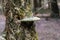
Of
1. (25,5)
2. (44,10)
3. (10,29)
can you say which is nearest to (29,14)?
(25,5)

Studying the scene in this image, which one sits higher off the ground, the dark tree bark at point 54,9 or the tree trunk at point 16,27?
the tree trunk at point 16,27

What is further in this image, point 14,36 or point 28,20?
point 14,36

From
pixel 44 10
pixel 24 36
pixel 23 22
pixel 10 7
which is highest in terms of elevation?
pixel 10 7

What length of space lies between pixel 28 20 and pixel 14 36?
73 centimetres

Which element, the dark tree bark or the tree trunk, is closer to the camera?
the tree trunk

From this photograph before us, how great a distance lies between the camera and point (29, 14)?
16.4 feet

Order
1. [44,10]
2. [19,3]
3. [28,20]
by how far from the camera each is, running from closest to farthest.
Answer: [28,20] → [19,3] → [44,10]

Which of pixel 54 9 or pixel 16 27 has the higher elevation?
pixel 16 27

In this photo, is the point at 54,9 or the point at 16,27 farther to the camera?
the point at 54,9

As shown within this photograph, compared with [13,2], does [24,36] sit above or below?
below

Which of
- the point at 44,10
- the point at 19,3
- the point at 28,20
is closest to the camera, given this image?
the point at 28,20

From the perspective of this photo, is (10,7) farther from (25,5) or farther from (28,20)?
(28,20)

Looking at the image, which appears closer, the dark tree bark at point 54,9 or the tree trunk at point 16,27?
the tree trunk at point 16,27

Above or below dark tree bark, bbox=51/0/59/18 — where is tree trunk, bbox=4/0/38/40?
above
